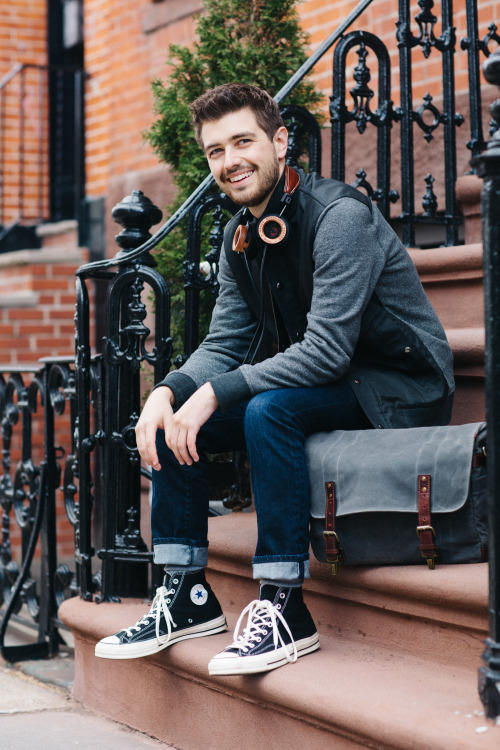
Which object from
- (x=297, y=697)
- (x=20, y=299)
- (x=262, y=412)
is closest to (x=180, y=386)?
(x=262, y=412)

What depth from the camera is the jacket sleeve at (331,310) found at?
8.58ft

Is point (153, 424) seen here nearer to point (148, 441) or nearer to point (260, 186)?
point (148, 441)

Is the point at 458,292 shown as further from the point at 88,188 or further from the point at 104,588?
the point at 88,188

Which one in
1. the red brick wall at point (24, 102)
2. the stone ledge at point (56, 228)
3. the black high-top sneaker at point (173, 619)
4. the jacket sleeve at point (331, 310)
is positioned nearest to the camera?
the jacket sleeve at point (331, 310)

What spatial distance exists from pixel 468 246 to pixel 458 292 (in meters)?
0.17

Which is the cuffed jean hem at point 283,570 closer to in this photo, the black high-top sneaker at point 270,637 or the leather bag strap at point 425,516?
the black high-top sneaker at point 270,637

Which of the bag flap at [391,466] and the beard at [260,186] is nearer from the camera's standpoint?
the bag flap at [391,466]

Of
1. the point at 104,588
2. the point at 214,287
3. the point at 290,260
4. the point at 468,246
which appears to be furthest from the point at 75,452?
the point at 468,246

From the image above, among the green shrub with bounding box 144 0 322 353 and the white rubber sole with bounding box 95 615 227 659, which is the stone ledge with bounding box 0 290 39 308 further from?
the white rubber sole with bounding box 95 615 227 659

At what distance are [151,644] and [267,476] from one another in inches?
24.8

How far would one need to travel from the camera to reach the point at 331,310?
262 cm

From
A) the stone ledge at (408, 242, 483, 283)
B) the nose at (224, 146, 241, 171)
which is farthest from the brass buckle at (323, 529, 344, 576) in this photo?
the stone ledge at (408, 242, 483, 283)

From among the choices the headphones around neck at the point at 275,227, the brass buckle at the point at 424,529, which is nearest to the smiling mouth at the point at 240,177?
the headphones around neck at the point at 275,227

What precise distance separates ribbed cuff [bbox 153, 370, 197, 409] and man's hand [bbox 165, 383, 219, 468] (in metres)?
0.17
